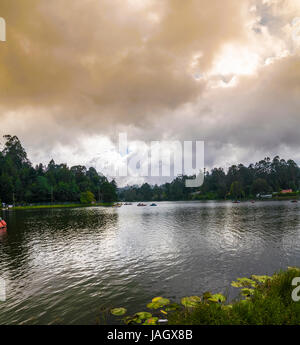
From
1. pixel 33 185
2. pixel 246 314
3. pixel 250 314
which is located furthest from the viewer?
pixel 33 185

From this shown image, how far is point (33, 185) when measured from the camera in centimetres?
13475

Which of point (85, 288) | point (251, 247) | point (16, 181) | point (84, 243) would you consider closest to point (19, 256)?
point (84, 243)

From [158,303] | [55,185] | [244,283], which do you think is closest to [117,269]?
[158,303]

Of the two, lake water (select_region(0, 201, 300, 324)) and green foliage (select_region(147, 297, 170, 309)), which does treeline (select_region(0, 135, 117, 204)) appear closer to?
lake water (select_region(0, 201, 300, 324))

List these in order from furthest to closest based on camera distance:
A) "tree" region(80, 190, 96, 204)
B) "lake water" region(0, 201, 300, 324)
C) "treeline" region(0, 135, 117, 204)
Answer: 1. "tree" region(80, 190, 96, 204)
2. "treeline" region(0, 135, 117, 204)
3. "lake water" region(0, 201, 300, 324)

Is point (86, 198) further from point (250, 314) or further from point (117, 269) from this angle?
point (250, 314)

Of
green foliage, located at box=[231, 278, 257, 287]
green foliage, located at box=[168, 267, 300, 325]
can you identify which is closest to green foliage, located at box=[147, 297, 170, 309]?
green foliage, located at box=[168, 267, 300, 325]

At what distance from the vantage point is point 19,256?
19.4 metres

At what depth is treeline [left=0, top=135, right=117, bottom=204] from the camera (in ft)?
411

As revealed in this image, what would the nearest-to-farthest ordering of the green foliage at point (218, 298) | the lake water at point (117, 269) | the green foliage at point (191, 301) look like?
the green foliage at point (191, 301)
the green foliage at point (218, 298)
the lake water at point (117, 269)

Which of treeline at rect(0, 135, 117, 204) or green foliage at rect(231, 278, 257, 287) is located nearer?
green foliage at rect(231, 278, 257, 287)

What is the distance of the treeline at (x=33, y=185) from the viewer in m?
125

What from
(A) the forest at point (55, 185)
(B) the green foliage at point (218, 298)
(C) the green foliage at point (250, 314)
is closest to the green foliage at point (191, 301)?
(B) the green foliage at point (218, 298)

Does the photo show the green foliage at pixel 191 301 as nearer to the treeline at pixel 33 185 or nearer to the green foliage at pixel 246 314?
the green foliage at pixel 246 314
